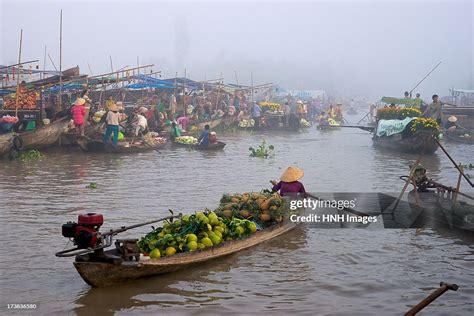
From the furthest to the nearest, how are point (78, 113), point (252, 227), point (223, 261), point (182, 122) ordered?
point (182, 122) < point (78, 113) < point (252, 227) < point (223, 261)

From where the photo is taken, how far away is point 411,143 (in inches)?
648

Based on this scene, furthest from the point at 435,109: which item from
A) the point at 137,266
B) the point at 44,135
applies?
the point at 137,266

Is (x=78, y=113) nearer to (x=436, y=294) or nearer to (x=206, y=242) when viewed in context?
(x=206, y=242)

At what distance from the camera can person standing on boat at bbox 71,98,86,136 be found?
1574 centimetres

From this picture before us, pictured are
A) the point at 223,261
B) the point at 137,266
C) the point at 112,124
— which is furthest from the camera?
the point at 112,124

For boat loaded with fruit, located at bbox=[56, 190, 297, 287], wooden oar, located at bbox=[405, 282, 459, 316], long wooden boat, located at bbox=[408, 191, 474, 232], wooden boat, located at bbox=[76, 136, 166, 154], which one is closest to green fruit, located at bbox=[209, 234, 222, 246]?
boat loaded with fruit, located at bbox=[56, 190, 297, 287]

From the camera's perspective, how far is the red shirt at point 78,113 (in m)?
15.8

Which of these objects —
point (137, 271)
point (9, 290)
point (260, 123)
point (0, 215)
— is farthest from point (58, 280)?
point (260, 123)

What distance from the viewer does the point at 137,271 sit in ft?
17.7

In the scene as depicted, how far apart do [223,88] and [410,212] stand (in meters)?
19.6

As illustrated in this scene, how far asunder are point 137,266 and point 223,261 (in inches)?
48.6

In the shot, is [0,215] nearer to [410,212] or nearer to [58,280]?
[58,280]

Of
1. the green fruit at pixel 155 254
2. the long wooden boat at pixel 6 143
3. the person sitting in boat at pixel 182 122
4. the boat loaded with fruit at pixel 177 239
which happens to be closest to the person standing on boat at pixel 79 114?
the long wooden boat at pixel 6 143

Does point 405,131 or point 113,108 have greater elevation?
point 113,108
